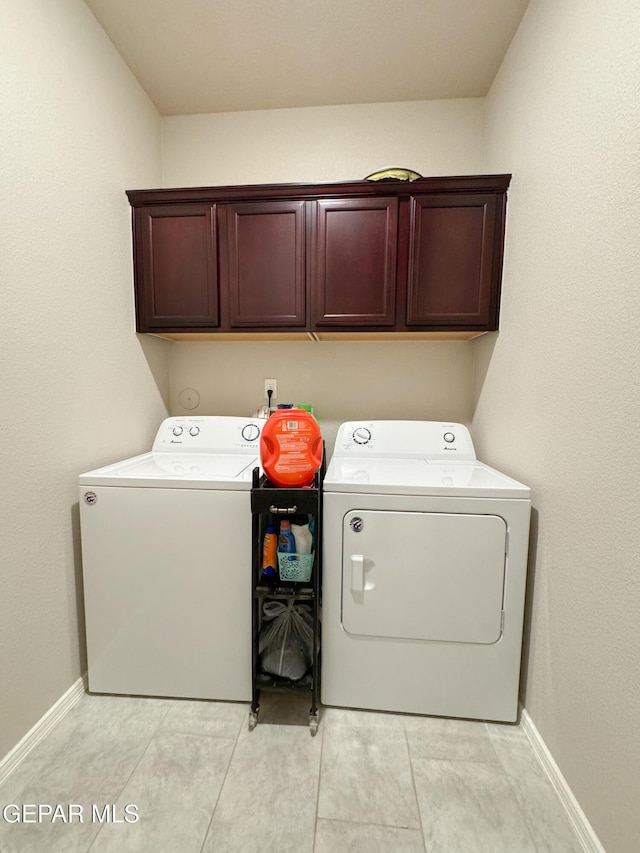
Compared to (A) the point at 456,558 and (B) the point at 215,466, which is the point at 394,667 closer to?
(A) the point at 456,558

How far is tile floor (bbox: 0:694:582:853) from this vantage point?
0.95m

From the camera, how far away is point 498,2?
1.34 meters

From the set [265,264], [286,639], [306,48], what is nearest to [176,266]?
[265,264]

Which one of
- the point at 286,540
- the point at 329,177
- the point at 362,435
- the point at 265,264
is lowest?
the point at 286,540

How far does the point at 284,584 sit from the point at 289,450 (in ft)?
1.61

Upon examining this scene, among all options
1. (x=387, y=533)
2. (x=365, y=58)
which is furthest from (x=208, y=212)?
(x=387, y=533)

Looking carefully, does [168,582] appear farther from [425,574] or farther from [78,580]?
[425,574]

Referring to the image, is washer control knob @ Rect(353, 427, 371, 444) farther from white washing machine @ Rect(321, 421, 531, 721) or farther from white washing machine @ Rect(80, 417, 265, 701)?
white washing machine @ Rect(80, 417, 265, 701)

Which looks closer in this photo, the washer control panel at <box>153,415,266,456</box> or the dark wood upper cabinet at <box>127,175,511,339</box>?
the dark wood upper cabinet at <box>127,175,511,339</box>

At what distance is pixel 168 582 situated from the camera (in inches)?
52.1

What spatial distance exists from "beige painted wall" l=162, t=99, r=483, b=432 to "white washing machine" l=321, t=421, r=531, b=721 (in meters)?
0.75

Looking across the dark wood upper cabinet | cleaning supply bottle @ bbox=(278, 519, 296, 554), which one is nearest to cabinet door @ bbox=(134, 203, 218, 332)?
the dark wood upper cabinet

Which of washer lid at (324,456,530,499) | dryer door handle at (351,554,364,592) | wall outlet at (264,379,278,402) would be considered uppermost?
wall outlet at (264,379,278,402)

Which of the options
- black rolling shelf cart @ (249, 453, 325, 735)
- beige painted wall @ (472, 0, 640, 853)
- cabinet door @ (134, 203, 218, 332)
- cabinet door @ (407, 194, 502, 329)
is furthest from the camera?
cabinet door @ (134, 203, 218, 332)
